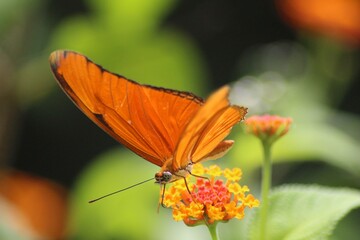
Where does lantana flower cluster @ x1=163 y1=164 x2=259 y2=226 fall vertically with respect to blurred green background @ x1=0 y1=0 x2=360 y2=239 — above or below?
below

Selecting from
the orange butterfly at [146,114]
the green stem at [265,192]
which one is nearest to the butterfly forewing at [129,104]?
the orange butterfly at [146,114]

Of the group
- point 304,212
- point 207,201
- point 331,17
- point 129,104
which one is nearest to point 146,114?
point 129,104

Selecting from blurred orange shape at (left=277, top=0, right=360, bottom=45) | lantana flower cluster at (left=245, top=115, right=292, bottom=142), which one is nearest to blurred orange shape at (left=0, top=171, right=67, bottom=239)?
blurred orange shape at (left=277, top=0, right=360, bottom=45)

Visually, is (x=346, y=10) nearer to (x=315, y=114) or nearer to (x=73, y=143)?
(x=315, y=114)

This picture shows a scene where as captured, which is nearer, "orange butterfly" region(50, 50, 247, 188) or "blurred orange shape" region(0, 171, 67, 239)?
"orange butterfly" region(50, 50, 247, 188)

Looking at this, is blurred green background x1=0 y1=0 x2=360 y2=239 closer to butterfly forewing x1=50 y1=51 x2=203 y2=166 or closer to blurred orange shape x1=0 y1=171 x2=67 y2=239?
blurred orange shape x1=0 y1=171 x2=67 y2=239

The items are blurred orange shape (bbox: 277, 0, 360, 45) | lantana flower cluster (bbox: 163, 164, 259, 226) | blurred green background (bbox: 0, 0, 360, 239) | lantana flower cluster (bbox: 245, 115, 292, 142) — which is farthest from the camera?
blurred orange shape (bbox: 277, 0, 360, 45)

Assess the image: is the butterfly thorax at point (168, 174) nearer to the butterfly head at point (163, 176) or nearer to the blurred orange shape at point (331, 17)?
the butterfly head at point (163, 176)

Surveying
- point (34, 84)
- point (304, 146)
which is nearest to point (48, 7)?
point (34, 84)

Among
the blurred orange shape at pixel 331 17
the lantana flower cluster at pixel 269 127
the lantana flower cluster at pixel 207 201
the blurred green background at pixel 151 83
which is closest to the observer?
the lantana flower cluster at pixel 207 201
